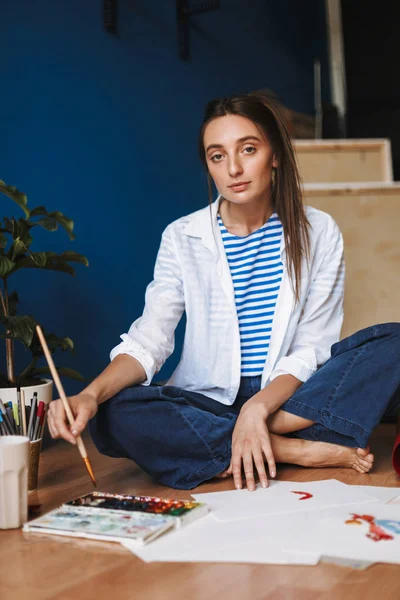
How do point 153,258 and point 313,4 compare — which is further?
point 313,4

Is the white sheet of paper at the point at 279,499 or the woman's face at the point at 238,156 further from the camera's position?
the woman's face at the point at 238,156

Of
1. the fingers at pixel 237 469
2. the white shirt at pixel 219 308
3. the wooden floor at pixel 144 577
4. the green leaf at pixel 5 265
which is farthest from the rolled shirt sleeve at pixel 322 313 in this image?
the green leaf at pixel 5 265

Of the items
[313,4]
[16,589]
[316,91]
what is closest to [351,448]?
[16,589]

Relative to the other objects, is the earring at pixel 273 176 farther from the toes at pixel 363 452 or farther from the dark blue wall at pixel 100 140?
the dark blue wall at pixel 100 140

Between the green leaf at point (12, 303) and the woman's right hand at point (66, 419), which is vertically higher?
the green leaf at point (12, 303)

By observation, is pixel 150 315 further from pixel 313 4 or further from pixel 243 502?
pixel 313 4

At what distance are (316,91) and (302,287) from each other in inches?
143

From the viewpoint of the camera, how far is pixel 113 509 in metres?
1.35

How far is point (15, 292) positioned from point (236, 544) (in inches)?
49.2

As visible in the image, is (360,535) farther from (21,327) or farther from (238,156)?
(21,327)

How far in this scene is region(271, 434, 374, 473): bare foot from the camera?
1.78m

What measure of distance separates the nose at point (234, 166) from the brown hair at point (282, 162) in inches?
4.3

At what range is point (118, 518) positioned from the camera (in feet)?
4.33

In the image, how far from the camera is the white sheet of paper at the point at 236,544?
118 centimetres
